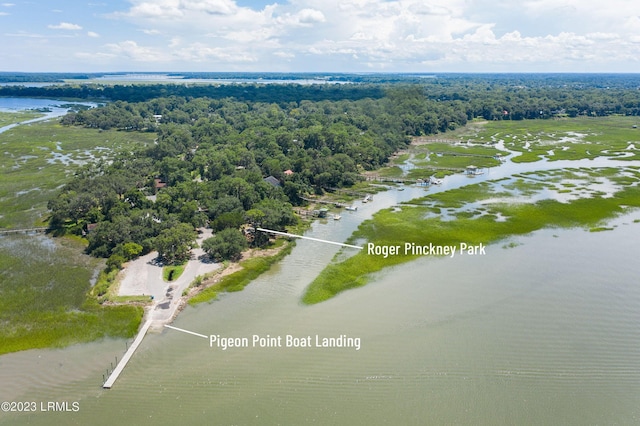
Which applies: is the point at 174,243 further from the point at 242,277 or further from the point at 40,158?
the point at 40,158

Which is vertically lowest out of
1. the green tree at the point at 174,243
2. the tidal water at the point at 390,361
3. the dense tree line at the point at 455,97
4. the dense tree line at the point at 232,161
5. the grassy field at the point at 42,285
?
the tidal water at the point at 390,361

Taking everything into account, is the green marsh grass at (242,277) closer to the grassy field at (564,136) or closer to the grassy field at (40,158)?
the grassy field at (40,158)

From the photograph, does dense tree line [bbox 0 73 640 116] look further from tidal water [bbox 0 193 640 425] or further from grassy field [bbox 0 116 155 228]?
tidal water [bbox 0 193 640 425]

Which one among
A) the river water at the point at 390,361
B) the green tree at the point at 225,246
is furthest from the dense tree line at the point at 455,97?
the river water at the point at 390,361

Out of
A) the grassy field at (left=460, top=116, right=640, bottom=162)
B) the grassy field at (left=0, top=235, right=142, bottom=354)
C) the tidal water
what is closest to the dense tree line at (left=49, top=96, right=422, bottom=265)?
the grassy field at (left=0, top=235, right=142, bottom=354)

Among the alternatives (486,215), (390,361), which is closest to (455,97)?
(486,215)

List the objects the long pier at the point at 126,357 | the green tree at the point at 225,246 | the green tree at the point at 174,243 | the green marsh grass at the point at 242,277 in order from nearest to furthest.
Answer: the long pier at the point at 126,357, the green marsh grass at the point at 242,277, the green tree at the point at 174,243, the green tree at the point at 225,246

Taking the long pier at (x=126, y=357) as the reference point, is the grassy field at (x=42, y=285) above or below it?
above
